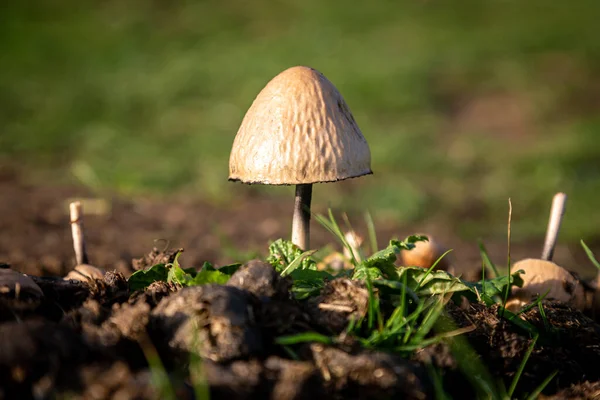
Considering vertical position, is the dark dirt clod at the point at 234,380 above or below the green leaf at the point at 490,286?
above

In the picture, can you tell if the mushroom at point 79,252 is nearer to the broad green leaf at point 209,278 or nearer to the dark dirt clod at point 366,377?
the broad green leaf at point 209,278

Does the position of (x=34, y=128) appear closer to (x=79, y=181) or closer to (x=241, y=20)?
(x=79, y=181)

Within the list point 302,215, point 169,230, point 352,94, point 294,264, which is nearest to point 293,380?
point 294,264

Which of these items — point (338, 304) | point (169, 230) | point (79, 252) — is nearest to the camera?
point (338, 304)

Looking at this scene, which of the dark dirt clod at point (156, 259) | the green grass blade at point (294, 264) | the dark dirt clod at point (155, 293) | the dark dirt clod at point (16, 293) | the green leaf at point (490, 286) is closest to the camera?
the dark dirt clod at point (16, 293)

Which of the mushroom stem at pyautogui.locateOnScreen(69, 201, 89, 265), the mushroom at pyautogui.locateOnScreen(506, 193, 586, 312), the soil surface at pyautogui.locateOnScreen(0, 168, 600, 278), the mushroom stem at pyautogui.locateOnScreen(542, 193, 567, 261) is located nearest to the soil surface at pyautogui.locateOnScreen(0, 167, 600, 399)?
the mushroom at pyautogui.locateOnScreen(506, 193, 586, 312)

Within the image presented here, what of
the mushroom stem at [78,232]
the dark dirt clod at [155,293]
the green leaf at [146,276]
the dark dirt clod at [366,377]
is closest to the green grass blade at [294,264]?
the dark dirt clod at [155,293]

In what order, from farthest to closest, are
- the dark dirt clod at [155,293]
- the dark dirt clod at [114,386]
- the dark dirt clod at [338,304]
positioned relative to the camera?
the dark dirt clod at [155,293], the dark dirt clod at [338,304], the dark dirt clod at [114,386]

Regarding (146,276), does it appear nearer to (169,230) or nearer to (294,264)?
(294,264)
